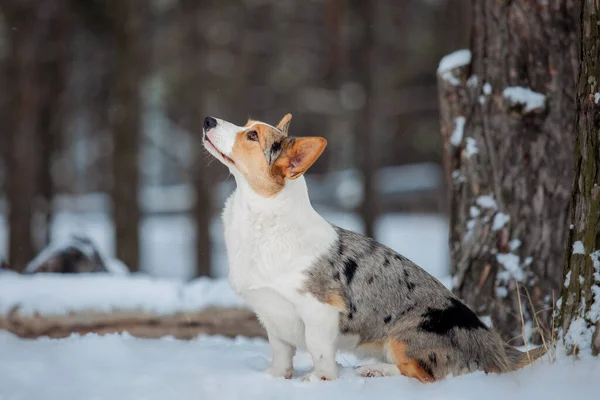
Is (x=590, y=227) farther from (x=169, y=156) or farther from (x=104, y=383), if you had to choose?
(x=169, y=156)

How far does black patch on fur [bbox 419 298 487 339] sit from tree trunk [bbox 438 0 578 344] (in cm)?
130

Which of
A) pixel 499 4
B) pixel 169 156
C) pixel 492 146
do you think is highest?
pixel 499 4

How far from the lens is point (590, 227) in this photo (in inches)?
171

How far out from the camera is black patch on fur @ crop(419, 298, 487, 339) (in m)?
4.55

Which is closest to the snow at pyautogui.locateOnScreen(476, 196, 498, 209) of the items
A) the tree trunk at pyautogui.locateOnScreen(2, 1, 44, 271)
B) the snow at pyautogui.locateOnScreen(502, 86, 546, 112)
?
the snow at pyautogui.locateOnScreen(502, 86, 546, 112)

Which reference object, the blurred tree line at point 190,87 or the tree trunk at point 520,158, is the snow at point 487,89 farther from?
the blurred tree line at point 190,87

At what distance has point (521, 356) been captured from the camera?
482 cm

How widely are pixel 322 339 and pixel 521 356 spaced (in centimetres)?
135

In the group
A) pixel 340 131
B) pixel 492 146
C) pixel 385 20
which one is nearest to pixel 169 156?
pixel 340 131

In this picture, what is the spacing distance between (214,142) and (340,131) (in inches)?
692

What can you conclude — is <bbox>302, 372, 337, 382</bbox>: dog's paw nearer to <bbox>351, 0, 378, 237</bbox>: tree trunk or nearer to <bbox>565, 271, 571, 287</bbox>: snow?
<bbox>565, 271, 571, 287</bbox>: snow

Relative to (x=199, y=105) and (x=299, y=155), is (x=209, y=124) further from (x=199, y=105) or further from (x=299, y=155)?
(x=199, y=105)

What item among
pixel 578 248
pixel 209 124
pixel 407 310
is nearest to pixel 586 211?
pixel 578 248

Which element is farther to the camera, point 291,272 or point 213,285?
point 213,285
